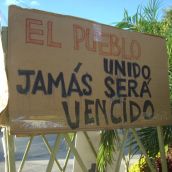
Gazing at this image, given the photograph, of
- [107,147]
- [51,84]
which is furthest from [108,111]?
[107,147]

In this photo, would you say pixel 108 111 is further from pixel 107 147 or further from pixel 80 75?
pixel 107 147

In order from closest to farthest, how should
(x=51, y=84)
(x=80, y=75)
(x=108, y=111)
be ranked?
(x=51, y=84) < (x=80, y=75) < (x=108, y=111)

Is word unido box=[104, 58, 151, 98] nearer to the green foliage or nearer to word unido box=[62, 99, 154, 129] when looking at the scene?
word unido box=[62, 99, 154, 129]

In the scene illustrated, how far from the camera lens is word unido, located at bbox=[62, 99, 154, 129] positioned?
3822mm

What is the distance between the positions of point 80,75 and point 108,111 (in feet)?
1.55

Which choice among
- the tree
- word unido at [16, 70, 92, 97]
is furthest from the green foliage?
word unido at [16, 70, 92, 97]

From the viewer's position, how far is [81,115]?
388 centimetres

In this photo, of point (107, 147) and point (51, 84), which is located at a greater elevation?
point (51, 84)

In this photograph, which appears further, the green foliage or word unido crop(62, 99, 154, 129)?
the green foliage

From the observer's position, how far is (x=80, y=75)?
12.8 ft

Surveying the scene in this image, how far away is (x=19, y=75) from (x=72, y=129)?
27.7 inches

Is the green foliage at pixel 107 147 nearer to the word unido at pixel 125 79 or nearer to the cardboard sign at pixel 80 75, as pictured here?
the cardboard sign at pixel 80 75

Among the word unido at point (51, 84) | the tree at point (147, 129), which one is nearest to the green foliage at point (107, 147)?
the tree at point (147, 129)

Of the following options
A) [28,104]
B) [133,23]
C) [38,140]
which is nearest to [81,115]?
[28,104]
